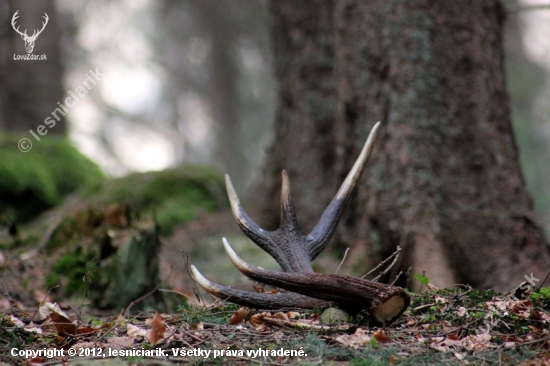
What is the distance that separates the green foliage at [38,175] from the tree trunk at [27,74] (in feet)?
3.80

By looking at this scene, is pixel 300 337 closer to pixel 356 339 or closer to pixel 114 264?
pixel 356 339

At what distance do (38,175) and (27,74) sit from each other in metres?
2.80

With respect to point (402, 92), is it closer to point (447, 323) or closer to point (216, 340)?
point (447, 323)

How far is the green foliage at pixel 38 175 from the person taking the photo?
7.18 metres

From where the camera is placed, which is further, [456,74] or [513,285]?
[456,74]

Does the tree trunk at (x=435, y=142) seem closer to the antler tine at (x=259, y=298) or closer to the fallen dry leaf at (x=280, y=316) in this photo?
the antler tine at (x=259, y=298)

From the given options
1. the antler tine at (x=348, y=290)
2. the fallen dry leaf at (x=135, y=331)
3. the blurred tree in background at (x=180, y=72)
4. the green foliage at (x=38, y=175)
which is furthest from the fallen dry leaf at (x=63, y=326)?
the blurred tree in background at (x=180, y=72)

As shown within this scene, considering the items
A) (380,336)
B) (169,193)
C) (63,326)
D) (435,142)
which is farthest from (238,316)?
(169,193)

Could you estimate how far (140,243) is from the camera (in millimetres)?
4602

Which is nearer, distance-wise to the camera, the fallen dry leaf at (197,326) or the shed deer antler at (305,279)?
the shed deer antler at (305,279)

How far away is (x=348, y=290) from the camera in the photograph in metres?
2.69

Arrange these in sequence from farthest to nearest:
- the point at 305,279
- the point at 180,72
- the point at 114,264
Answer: the point at 180,72, the point at 114,264, the point at 305,279

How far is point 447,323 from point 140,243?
2650mm

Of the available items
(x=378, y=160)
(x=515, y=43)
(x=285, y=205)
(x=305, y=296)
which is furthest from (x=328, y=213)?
(x=515, y=43)
